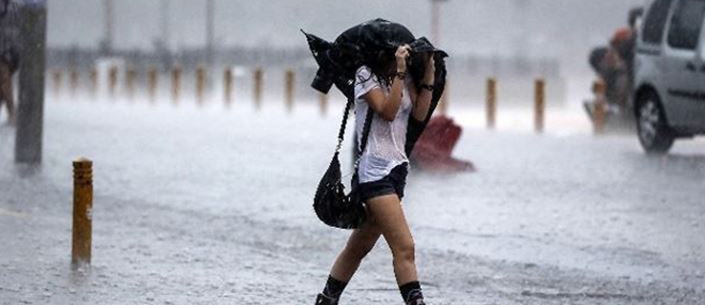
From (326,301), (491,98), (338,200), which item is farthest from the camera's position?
(491,98)

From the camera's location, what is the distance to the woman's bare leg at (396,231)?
23.2ft

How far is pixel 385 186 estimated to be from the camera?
279 inches

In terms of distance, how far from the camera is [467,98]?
53.8 metres

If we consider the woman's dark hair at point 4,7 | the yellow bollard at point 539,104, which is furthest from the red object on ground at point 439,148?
the yellow bollard at point 539,104

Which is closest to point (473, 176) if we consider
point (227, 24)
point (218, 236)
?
point (218, 236)

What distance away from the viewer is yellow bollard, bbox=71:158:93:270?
9.37 m

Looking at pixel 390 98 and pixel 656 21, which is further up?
pixel 656 21

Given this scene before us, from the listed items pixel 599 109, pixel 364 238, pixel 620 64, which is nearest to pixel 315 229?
pixel 364 238

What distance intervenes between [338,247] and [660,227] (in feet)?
8.38

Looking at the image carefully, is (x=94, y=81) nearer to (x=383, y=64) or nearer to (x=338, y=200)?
(x=338, y=200)

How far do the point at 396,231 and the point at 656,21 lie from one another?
13.9 meters

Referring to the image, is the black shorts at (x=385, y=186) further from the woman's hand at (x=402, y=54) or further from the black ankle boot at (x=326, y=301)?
the black ankle boot at (x=326, y=301)

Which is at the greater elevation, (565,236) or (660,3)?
(660,3)

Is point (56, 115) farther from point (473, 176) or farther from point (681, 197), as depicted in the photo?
point (681, 197)
